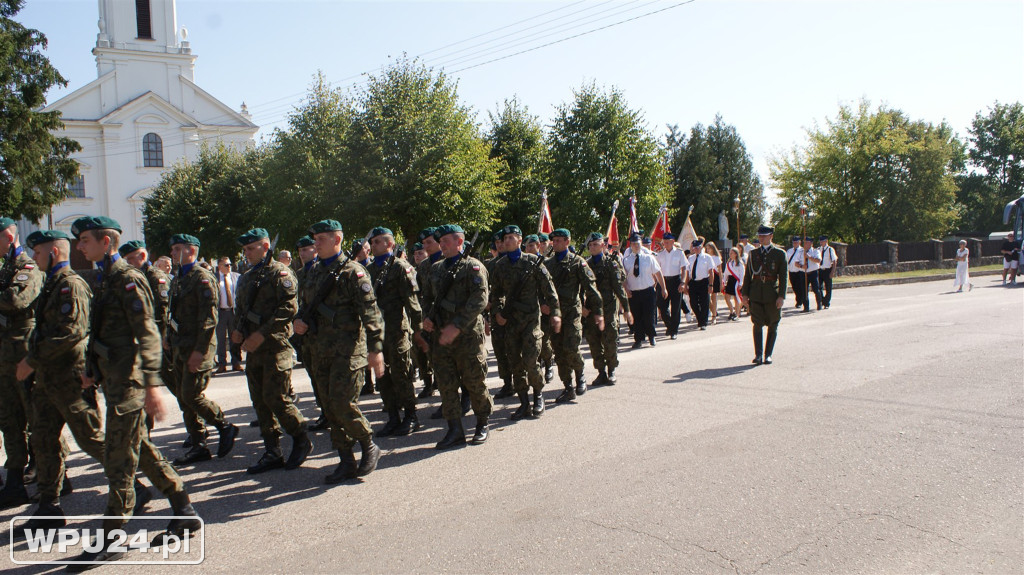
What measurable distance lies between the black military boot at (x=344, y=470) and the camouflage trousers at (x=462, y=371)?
3.67ft

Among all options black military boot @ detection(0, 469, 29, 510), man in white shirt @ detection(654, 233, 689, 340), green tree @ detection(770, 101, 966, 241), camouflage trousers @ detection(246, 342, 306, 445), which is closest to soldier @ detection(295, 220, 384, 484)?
camouflage trousers @ detection(246, 342, 306, 445)

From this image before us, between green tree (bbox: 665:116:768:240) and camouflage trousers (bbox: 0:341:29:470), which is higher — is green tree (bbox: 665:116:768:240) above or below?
above

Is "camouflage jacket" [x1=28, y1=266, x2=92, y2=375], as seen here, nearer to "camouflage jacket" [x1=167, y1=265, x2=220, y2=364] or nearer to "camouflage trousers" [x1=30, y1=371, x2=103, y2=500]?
"camouflage trousers" [x1=30, y1=371, x2=103, y2=500]

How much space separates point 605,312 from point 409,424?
11.4ft

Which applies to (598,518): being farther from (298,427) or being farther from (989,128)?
(989,128)

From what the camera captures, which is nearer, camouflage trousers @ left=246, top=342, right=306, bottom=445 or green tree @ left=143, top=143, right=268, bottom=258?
camouflage trousers @ left=246, top=342, right=306, bottom=445

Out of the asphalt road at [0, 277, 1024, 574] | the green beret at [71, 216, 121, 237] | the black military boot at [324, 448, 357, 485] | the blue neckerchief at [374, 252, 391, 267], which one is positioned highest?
the green beret at [71, 216, 121, 237]

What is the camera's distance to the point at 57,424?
15.4 feet

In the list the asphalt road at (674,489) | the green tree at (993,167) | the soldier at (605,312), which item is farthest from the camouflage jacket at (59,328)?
the green tree at (993,167)

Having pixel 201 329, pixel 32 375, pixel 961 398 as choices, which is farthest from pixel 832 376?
pixel 32 375

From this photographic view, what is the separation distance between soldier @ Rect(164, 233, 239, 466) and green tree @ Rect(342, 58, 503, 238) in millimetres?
17205

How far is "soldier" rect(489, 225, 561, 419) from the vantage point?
7.23 m

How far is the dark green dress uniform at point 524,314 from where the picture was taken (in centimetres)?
723

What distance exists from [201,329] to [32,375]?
122 cm
